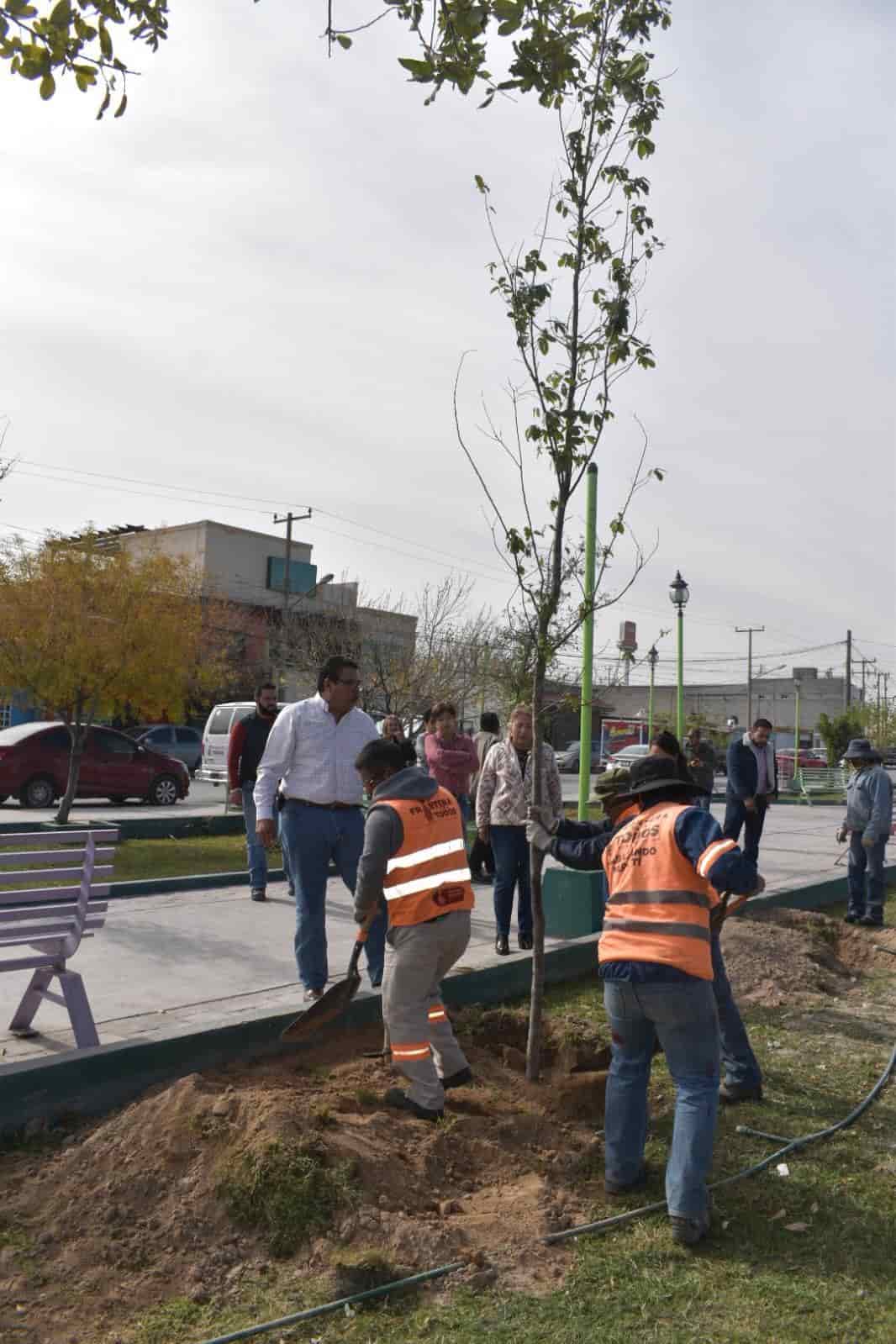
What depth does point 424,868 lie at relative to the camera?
503 cm

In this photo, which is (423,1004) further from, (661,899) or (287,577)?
(287,577)

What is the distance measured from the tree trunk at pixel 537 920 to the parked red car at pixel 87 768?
15351 mm

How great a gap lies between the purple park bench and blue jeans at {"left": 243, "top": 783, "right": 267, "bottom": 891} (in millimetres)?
4575

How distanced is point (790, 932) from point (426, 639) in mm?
22640

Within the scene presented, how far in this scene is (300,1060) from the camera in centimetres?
545

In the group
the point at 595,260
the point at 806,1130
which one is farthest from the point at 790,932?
the point at 595,260

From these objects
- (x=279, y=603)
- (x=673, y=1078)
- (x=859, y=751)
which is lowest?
(x=673, y=1078)

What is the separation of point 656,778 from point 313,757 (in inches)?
96.5

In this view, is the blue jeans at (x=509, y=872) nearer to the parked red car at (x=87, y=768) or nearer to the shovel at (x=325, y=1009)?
the shovel at (x=325, y=1009)

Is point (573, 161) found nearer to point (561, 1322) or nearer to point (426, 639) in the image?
point (561, 1322)

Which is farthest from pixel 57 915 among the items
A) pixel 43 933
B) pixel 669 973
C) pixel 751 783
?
pixel 751 783

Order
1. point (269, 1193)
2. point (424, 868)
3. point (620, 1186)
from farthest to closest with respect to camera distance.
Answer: point (424, 868)
point (620, 1186)
point (269, 1193)

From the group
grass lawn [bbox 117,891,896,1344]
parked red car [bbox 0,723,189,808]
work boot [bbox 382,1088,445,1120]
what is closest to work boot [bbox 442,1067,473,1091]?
work boot [bbox 382,1088,445,1120]

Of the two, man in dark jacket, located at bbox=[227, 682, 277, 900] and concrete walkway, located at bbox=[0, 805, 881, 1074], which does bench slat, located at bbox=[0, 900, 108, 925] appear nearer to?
concrete walkway, located at bbox=[0, 805, 881, 1074]
